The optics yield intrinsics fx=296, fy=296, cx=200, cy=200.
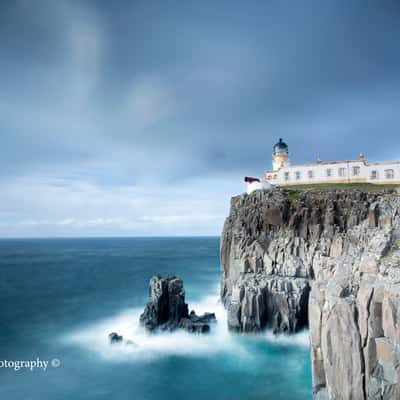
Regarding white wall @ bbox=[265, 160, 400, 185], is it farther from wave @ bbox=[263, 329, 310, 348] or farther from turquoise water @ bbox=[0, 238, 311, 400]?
wave @ bbox=[263, 329, 310, 348]

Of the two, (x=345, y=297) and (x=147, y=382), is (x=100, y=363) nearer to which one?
(x=147, y=382)

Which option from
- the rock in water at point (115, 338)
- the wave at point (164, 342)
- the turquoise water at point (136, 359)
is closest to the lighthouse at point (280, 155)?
the turquoise water at point (136, 359)

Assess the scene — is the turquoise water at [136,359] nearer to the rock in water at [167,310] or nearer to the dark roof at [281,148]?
the rock in water at [167,310]

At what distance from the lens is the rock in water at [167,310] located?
974 inches

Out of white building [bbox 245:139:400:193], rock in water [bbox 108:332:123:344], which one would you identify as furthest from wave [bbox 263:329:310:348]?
white building [bbox 245:139:400:193]

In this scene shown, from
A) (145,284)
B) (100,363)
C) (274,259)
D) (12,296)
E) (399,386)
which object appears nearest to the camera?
(399,386)

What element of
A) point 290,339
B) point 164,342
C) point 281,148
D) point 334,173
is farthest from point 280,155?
point 164,342

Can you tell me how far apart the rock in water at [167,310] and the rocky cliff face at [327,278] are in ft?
12.5

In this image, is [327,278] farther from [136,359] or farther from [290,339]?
[136,359]

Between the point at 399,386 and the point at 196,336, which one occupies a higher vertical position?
the point at 399,386

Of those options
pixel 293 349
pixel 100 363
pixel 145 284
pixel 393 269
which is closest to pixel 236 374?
pixel 293 349

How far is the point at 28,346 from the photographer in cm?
2322

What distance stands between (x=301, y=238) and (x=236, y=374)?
1289cm

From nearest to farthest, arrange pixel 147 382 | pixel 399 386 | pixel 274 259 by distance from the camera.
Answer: pixel 399 386
pixel 147 382
pixel 274 259
